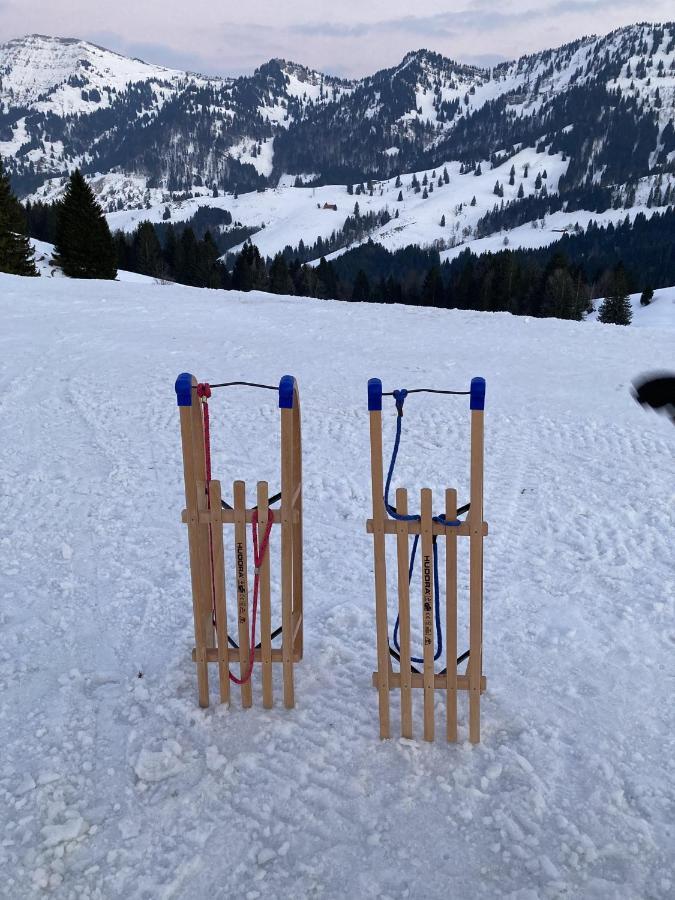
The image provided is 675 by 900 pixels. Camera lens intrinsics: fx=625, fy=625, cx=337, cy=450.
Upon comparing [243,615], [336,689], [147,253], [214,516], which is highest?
[147,253]

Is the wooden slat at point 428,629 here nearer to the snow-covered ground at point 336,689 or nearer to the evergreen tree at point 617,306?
the snow-covered ground at point 336,689

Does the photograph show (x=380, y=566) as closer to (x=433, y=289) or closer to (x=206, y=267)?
(x=206, y=267)

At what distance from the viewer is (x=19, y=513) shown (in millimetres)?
8188

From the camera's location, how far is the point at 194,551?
14.9 feet

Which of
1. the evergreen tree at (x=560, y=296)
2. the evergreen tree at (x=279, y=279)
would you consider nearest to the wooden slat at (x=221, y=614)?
the evergreen tree at (x=560, y=296)

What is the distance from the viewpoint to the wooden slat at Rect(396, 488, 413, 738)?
414 centimetres

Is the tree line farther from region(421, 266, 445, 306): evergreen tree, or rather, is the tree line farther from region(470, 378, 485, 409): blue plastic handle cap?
region(470, 378, 485, 409): blue plastic handle cap

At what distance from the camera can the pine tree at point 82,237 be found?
40.6 metres

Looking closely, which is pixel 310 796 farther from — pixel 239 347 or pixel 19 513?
pixel 239 347

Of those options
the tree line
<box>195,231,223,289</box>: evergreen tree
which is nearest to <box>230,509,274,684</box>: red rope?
the tree line

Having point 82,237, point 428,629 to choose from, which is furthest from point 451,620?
point 82,237

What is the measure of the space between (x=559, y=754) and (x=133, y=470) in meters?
7.15

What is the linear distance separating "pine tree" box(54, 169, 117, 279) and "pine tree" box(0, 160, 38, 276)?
2.26m

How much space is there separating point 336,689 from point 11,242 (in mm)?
42028
